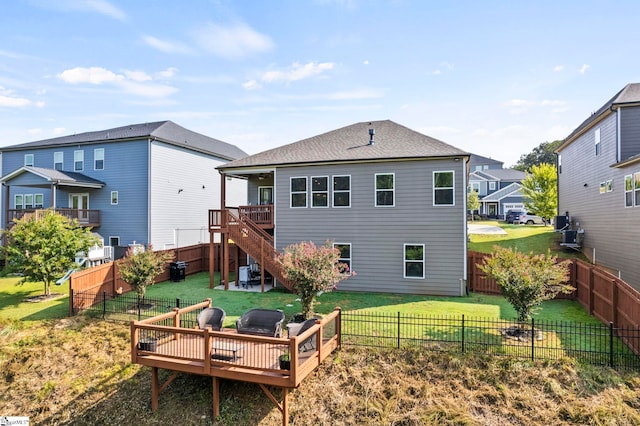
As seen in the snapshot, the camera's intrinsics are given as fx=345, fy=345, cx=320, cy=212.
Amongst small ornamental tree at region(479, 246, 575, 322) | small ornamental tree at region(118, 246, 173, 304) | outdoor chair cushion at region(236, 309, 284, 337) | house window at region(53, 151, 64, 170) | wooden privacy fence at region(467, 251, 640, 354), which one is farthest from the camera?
house window at region(53, 151, 64, 170)

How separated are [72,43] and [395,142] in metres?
15.2

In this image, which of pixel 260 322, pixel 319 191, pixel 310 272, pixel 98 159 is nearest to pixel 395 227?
pixel 319 191

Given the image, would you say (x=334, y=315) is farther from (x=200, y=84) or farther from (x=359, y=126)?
(x=200, y=84)

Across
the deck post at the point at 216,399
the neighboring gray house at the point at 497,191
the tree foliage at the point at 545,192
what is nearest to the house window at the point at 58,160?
the deck post at the point at 216,399

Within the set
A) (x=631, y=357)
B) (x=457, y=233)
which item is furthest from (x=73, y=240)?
(x=631, y=357)

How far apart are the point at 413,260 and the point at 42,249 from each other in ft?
50.4

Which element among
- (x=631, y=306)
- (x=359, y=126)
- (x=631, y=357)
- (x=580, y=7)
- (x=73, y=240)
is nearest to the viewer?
(x=631, y=357)

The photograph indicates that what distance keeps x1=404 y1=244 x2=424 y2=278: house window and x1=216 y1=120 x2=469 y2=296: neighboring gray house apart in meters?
0.04

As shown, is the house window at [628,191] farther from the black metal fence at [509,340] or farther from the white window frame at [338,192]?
the white window frame at [338,192]

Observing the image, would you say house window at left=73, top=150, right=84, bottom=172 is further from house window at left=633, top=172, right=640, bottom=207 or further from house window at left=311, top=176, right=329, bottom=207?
house window at left=633, top=172, right=640, bottom=207

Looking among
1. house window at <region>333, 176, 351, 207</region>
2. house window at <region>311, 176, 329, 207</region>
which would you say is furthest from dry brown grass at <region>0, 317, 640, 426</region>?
house window at <region>311, 176, 329, 207</region>

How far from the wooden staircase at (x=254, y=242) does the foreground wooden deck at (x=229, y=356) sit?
6.24 m

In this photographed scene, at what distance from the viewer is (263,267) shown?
1526cm

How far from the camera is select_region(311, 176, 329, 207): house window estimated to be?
15844 millimetres
